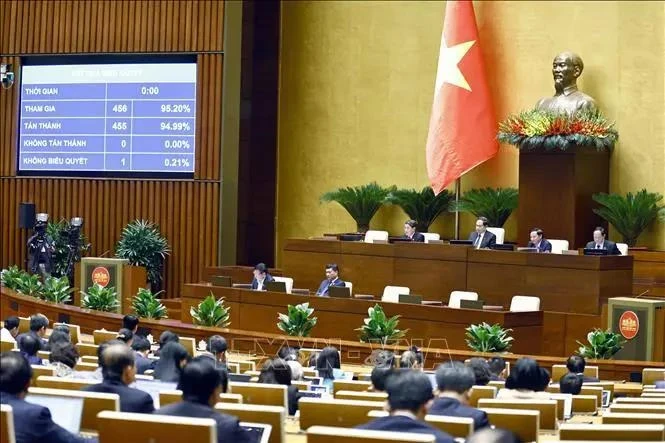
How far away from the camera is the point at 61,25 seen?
19.5m

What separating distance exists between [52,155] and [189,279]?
276 centimetres

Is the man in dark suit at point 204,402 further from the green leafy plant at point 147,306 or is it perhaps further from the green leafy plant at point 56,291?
the green leafy plant at point 56,291

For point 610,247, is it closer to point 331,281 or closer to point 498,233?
point 498,233

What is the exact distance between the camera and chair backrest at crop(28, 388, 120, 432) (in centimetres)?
471

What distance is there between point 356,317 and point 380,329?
1.03 m

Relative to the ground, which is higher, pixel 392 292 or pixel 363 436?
pixel 363 436

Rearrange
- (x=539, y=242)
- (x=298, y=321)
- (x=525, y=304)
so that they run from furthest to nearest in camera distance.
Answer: (x=539, y=242)
(x=525, y=304)
(x=298, y=321)

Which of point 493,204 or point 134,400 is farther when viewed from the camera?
point 493,204

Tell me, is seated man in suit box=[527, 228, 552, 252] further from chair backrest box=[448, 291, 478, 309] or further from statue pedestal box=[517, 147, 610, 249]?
statue pedestal box=[517, 147, 610, 249]

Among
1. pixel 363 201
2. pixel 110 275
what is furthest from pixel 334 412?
pixel 363 201

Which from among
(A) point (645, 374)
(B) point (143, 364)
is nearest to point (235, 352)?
(A) point (645, 374)

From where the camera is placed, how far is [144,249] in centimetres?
1838

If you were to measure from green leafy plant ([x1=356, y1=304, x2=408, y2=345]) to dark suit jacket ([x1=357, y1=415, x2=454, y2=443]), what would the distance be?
29.2ft

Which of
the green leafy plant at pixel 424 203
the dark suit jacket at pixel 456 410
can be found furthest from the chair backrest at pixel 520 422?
the green leafy plant at pixel 424 203
